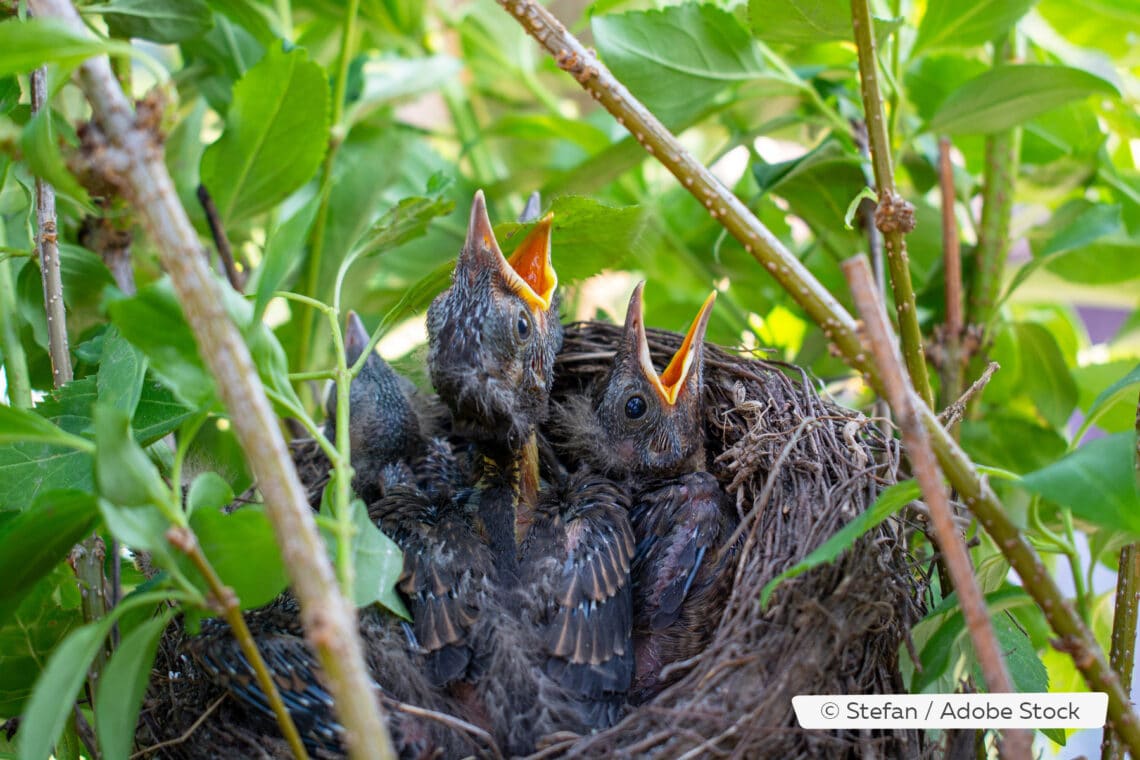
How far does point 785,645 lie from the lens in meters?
0.85

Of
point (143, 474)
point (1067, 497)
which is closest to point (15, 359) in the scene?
point (143, 474)

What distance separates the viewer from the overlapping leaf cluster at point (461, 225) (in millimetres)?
609

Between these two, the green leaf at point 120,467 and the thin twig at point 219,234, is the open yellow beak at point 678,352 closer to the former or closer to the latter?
the thin twig at point 219,234

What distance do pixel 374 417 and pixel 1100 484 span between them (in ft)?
3.02

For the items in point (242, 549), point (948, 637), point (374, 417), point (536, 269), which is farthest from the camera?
point (374, 417)

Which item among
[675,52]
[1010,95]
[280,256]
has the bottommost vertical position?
[280,256]

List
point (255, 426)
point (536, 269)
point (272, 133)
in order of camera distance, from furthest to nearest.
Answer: point (536, 269)
point (272, 133)
point (255, 426)

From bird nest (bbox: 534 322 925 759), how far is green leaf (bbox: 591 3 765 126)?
40 centimetres

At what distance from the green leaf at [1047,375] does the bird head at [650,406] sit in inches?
19.5

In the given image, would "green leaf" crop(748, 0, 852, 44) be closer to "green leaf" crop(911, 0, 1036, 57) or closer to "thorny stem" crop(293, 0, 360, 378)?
"green leaf" crop(911, 0, 1036, 57)

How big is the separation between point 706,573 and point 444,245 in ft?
2.35

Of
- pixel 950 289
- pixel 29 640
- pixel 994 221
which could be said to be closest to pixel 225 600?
pixel 29 640

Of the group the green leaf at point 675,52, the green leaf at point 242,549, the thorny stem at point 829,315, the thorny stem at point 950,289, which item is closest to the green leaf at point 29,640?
the green leaf at point 242,549

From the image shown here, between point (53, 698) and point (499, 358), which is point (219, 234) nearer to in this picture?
point (499, 358)
